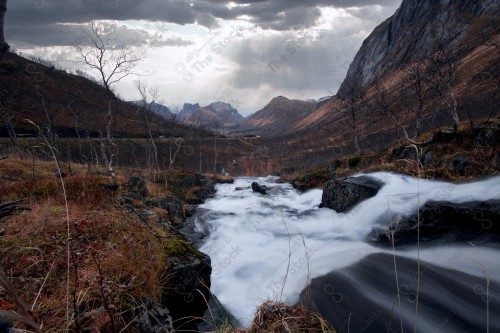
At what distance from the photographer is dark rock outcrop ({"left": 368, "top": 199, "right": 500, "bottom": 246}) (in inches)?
458

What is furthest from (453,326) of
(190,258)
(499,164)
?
(499,164)

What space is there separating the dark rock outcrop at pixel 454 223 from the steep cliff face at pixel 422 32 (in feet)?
291

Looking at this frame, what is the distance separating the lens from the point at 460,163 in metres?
15.8

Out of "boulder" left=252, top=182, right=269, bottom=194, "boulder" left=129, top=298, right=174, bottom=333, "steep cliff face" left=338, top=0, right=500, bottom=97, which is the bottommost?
"boulder" left=252, top=182, right=269, bottom=194

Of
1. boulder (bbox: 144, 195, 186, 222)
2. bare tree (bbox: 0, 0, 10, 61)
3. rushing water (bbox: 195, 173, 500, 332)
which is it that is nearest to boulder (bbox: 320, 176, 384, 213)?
rushing water (bbox: 195, 173, 500, 332)

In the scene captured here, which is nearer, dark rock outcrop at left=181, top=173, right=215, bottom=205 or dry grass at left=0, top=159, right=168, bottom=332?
dry grass at left=0, top=159, right=168, bottom=332

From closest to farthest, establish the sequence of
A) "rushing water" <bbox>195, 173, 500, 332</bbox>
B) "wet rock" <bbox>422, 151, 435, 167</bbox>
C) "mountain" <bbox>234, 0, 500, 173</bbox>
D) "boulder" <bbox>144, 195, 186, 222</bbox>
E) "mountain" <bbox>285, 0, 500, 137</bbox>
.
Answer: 1. "rushing water" <bbox>195, 173, 500, 332</bbox>
2. "boulder" <bbox>144, 195, 186, 222</bbox>
3. "wet rock" <bbox>422, 151, 435, 167</bbox>
4. "mountain" <bbox>234, 0, 500, 173</bbox>
5. "mountain" <bbox>285, 0, 500, 137</bbox>

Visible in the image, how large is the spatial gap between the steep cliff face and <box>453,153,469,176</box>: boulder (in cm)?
8418

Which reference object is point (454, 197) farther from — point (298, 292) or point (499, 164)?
point (298, 292)

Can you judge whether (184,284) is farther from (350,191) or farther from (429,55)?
(429,55)

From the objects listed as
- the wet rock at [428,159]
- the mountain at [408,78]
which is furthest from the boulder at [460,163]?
the mountain at [408,78]

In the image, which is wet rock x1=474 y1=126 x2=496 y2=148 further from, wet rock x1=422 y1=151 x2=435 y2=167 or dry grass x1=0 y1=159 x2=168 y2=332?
dry grass x1=0 y1=159 x2=168 y2=332

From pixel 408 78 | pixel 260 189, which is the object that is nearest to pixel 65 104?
pixel 260 189

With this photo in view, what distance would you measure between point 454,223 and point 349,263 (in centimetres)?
465
